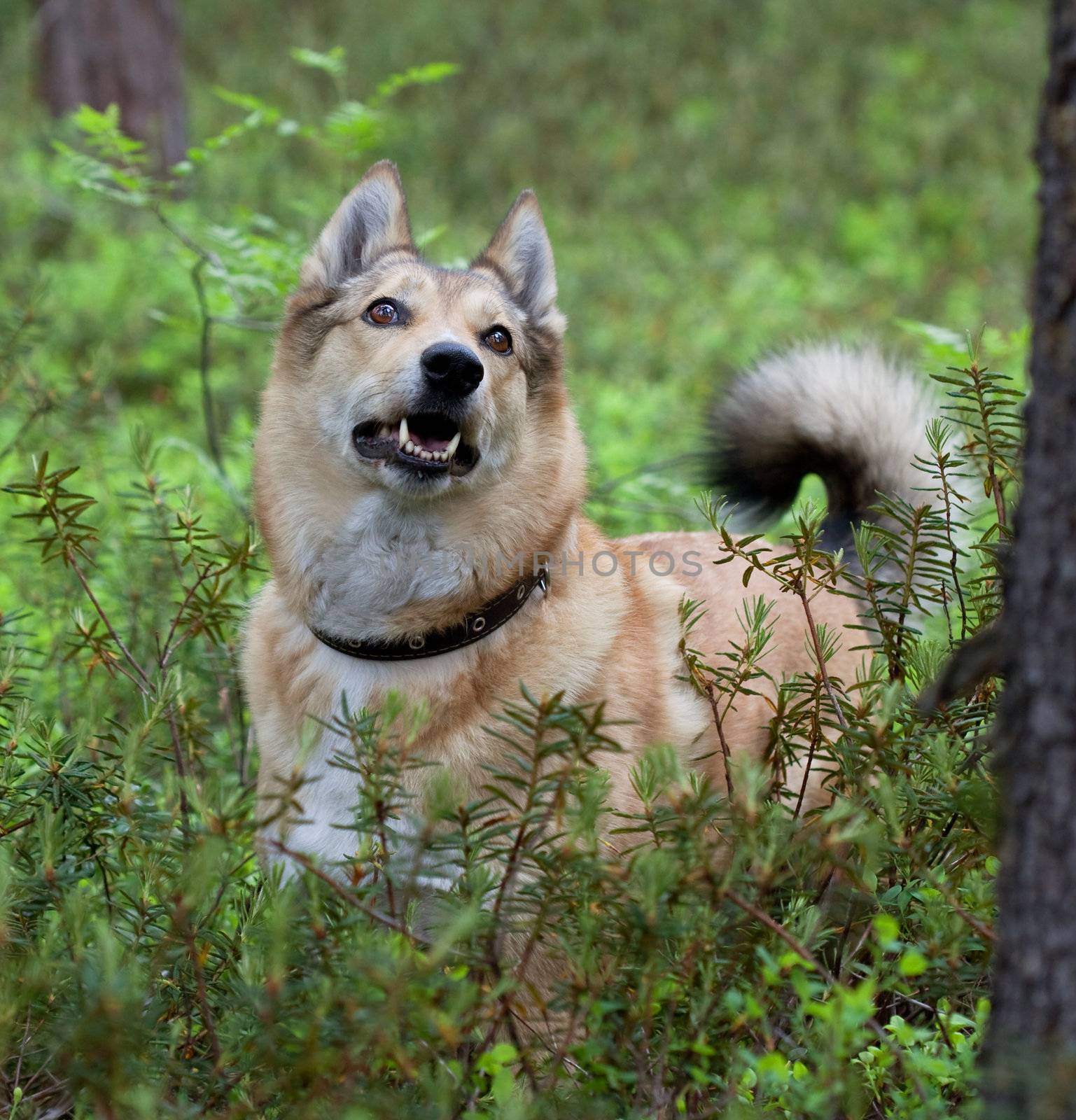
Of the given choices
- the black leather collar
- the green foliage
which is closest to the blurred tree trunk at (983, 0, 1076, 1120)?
the green foliage

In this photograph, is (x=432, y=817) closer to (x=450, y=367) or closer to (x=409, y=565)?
(x=409, y=565)

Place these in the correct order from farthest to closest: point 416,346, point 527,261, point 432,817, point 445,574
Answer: point 527,261
point 416,346
point 445,574
point 432,817

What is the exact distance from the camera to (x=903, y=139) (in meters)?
10.8

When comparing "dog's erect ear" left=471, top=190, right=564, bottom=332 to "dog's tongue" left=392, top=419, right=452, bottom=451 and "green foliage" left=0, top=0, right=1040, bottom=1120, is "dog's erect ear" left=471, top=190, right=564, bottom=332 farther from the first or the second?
"green foliage" left=0, top=0, right=1040, bottom=1120

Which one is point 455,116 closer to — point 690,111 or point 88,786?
point 690,111

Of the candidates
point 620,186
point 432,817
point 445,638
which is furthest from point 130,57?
point 432,817

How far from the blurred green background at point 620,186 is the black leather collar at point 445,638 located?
68.2 inches

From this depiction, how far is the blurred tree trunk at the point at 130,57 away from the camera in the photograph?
8586mm

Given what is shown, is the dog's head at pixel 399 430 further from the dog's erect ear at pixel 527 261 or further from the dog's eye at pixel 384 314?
the dog's erect ear at pixel 527 261

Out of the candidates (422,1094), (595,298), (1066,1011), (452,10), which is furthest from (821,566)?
(452,10)

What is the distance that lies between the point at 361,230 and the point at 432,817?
227 cm

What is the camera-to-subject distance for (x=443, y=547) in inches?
114

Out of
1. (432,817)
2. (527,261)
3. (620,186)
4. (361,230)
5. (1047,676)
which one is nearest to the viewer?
(1047,676)

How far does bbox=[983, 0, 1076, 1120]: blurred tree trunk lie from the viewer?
1.41m
